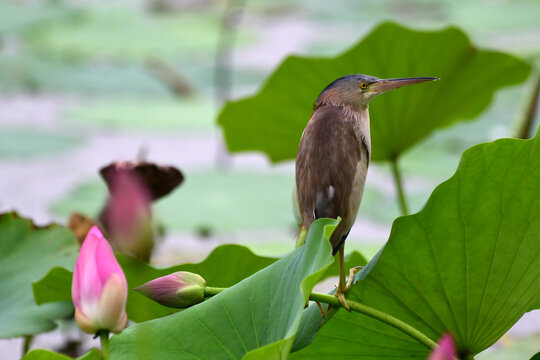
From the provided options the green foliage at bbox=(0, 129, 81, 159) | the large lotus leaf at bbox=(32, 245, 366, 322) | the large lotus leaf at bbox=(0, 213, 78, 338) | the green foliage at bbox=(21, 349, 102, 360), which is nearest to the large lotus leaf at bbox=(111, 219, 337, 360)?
the green foliage at bbox=(21, 349, 102, 360)

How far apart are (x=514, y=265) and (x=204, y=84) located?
10.7ft

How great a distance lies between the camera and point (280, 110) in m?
1.12

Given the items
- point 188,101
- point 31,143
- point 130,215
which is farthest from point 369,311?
point 188,101

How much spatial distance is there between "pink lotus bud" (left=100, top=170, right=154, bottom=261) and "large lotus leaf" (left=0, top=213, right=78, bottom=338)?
8cm

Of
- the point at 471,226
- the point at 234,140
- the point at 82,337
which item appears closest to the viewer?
the point at 471,226

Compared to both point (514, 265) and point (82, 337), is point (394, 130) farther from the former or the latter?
point (82, 337)

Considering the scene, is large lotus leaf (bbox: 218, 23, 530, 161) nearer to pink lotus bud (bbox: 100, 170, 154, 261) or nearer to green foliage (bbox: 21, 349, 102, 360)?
pink lotus bud (bbox: 100, 170, 154, 261)

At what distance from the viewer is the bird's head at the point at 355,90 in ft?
1.65

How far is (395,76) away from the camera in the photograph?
110 cm

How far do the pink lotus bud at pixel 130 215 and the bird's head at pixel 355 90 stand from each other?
19cm

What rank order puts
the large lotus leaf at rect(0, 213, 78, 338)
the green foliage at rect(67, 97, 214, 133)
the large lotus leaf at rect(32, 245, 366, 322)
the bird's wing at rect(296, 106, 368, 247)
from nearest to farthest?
the bird's wing at rect(296, 106, 368, 247), the large lotus leaf at rect(32, 245, 366, 322), the large lotus leaf at rect(0, 213, 78, 338), the green foliage at rect(67, 97, 214, 133)

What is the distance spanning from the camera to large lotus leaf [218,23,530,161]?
1.02 metres

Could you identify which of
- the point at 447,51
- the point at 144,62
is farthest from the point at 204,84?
the point at 447,51

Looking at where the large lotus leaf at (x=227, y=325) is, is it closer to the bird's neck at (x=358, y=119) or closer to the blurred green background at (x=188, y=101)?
the bird's neck at (x=358, y=119)
